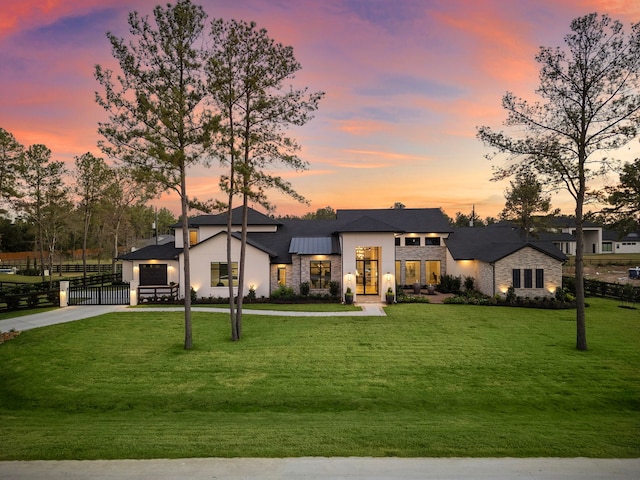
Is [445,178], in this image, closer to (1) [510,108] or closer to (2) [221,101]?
(1) [510,108]

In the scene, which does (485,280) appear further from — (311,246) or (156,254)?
(156,254)

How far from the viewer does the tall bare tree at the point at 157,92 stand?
1184cm

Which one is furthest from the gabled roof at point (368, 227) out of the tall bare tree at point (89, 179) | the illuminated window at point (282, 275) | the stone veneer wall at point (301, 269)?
the tall bare tree at point (89, 179)

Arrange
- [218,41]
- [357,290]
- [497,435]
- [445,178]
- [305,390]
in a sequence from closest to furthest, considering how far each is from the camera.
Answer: [497,435]
[305,390]
[218,41]
[357,290]
[445,178]

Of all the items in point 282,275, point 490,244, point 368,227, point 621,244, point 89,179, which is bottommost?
point 282,275

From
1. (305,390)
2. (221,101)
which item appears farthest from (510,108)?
(305,390)

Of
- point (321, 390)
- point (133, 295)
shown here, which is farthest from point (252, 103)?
point (133, 295)

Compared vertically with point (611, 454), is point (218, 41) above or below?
above

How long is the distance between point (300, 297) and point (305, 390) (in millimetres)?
13354

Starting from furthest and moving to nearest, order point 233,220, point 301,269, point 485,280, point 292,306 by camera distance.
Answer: point 233,220, point 301,269, point 485,280, point 292,306

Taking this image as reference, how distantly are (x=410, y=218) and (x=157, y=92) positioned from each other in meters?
23.7

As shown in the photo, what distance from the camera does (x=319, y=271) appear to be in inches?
947

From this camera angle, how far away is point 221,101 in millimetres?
13320

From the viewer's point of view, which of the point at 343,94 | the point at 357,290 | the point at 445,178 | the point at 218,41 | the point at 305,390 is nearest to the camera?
the point at 305,390
